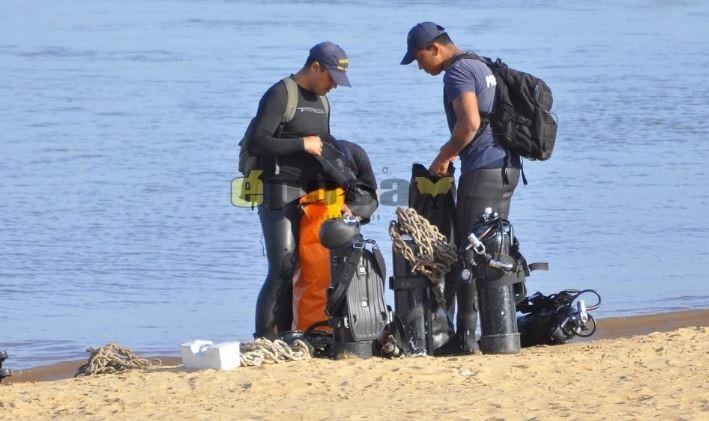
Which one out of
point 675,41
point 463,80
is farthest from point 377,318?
point 675,41

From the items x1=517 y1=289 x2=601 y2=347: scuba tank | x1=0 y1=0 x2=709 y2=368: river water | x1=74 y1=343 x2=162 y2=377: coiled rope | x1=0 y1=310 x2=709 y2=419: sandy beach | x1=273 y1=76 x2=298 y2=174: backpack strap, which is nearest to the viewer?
x1=0 y1=310 x2=709 y2=419: sandy beach

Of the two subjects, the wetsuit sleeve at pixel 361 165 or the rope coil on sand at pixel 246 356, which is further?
the wetsuit sleeve at pixel 361 165

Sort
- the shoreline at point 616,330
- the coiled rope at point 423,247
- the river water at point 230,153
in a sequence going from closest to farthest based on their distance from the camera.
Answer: the coiled rope at point 423,247 → the shoreline at point 616,330 → the river water at point 230,153

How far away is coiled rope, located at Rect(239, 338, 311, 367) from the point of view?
734 cm

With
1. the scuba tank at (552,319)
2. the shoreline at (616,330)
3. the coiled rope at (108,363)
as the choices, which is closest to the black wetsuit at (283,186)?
the coiled rope at (108,363)

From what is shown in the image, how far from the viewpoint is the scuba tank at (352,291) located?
7.48 metres

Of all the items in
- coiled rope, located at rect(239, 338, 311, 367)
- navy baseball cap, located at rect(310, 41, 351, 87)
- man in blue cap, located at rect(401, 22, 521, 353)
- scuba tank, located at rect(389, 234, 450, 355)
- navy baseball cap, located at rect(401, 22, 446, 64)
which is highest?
navy baseball cap, located at rect(401, 22, 446, 64)

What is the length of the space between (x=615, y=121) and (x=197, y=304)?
8.25 m

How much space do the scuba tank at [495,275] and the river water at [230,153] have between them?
247 centimetres

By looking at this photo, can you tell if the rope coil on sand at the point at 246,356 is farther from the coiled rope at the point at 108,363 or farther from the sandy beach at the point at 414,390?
the sandy beach at the point at 414,390

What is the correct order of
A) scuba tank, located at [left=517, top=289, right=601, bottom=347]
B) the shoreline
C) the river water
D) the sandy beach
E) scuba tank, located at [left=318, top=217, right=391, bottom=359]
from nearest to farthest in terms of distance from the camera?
the sandy beach, scuba tank, located at [left=318, top=217, right=391, bottom=359], scuba tank, located at [left=517, top=289, right=601, bottom=347], the shoreline, the river water

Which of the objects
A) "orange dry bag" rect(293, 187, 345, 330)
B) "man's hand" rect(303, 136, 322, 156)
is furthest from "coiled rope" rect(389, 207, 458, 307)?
"man's hand" rect(303, 136, 322, 156)

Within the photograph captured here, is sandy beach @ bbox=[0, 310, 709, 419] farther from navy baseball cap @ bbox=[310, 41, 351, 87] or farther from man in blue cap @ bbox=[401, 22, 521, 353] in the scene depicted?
navy baseball cap @ bbox=[310, 41, 351, 87]

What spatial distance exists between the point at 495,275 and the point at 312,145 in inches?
42.7
